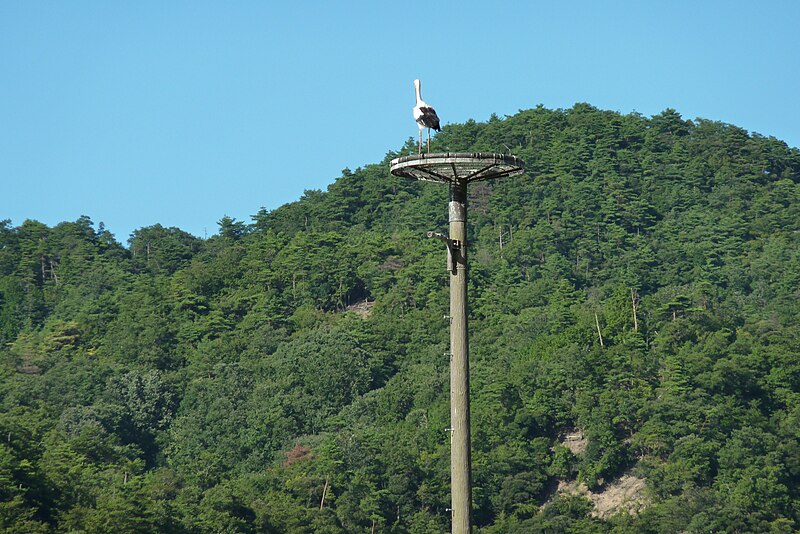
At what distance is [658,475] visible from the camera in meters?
65.6

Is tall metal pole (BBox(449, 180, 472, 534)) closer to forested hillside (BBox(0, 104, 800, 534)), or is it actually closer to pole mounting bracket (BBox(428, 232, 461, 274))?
pole mounting bracket (BBox(428, 232, 461, 274))

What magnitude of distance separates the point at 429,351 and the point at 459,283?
234 ft

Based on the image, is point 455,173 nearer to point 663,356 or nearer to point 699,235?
point 663,356

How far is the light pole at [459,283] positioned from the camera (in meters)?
15.4

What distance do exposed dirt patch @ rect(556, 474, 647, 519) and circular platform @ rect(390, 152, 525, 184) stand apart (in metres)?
49.8

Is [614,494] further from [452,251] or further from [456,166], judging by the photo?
[452,251]

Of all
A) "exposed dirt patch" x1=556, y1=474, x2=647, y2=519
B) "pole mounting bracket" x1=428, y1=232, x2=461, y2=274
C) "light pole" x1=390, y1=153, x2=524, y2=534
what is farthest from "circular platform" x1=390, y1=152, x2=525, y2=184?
"exposed dirt patch" x1=556, y1=474, x2=647, y2=519

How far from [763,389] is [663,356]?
5011mm

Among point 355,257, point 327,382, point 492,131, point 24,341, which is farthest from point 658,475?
point 492,131

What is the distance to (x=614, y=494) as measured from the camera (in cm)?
6775

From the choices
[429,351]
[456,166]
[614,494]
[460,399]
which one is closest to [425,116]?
[456,166]

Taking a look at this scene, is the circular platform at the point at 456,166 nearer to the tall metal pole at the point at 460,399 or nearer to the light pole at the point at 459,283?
the light pole at the point at 459,283

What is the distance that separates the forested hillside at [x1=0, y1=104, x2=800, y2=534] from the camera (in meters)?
63.1

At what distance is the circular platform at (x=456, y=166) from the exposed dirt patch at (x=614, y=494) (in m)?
49.8
